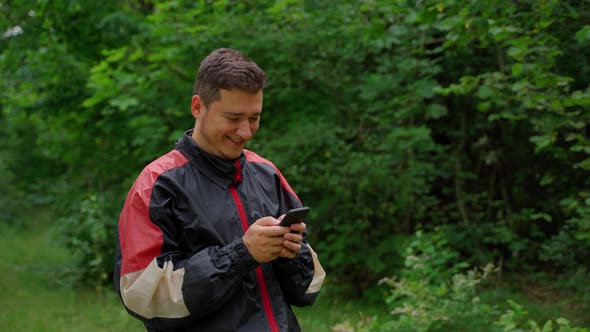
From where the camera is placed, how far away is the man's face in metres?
2.15

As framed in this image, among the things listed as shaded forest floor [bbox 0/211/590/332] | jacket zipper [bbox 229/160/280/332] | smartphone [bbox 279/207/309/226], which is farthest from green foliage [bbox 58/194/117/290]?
smartphone [bbox 279/207/309/226]

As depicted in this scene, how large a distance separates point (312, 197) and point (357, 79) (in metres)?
1.36

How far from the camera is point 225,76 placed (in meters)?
2.14

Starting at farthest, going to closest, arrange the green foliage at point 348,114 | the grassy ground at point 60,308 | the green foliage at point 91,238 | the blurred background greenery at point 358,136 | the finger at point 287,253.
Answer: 1. the green foliage at point 91,238
2. the green foliage at point 348,114
3. the grassy ground at point 60,308
4. the blurred background greenery at point 358,136
5. the finger at point 287,253

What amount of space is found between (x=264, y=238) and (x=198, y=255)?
213 mm

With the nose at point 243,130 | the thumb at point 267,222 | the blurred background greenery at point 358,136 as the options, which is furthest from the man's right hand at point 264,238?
the blurred background greenery at point 358,136

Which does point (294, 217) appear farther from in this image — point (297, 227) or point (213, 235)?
point (213, 235)

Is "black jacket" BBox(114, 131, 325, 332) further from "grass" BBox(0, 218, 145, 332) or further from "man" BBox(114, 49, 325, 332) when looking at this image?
"grass" BBox(0, 218, 145, 332)

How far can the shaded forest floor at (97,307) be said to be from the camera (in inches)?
243

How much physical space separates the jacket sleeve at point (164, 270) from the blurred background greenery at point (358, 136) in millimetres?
3268

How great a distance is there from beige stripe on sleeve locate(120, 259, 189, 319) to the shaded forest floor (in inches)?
136

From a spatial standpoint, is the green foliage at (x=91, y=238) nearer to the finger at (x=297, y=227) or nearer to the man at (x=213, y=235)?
the man at (x=213, y=235)

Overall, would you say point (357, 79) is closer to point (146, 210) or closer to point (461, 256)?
point (461, 256)

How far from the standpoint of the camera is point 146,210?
79.5 inches
